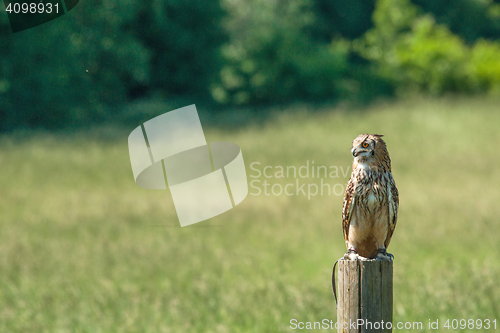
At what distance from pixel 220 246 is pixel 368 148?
5835 millimetres

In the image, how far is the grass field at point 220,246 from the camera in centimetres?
485

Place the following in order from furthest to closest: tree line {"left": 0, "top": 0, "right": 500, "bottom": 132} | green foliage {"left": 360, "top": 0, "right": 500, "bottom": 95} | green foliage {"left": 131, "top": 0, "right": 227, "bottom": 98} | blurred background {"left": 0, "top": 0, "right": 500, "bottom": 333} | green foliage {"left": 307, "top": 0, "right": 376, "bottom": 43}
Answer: green foliage {"left": 307, "top": 0, "right": 376, "bottom": 43}, green foliage {"left": 360, "top": 0, "right": 500, "bottom": 95}, green foliage {"left": 131, "top": 0, "right": 227, "bottom": 98}, tree line {"left": 0, "top": 0, "right": 500, "bottom": 132}, blurred background {"left": 0, "top": 0, "right": 500, "bottom": 333}

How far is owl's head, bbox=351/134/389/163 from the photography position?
191 cm

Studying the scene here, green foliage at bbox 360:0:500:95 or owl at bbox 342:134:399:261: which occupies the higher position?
green foliage at bbox 360:0:500:95

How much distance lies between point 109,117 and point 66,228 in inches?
527

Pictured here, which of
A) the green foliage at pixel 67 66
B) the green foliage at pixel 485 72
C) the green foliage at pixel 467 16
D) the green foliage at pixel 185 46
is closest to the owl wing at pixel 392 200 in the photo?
the green foliage at pixel 67 66

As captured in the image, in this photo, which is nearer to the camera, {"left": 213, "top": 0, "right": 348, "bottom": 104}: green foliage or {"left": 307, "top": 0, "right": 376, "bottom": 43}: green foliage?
{"left": 213, "top": 0, "right": 348, "bottom": 104}: green foliage

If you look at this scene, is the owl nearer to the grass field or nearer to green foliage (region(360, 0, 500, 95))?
Result: the grass field

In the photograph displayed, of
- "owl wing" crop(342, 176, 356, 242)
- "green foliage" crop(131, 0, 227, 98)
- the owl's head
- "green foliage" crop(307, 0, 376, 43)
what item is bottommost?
"owl wing" crop(342, 176, 356, 242)

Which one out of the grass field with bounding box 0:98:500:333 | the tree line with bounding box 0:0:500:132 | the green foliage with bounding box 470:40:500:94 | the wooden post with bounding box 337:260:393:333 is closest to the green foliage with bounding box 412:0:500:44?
the tree line with bounding box 0:0:500:132

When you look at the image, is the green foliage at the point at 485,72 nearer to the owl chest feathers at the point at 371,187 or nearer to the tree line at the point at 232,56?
the tree line at the point at 232,56

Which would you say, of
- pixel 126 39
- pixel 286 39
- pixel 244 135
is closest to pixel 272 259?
pixel 244 135

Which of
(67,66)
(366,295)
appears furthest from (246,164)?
(366,295)

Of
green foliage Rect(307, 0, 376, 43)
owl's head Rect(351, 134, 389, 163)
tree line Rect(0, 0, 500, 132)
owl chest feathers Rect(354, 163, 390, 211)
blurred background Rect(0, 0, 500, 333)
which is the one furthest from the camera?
green foliage Rect(307, 0, 376, 43)
